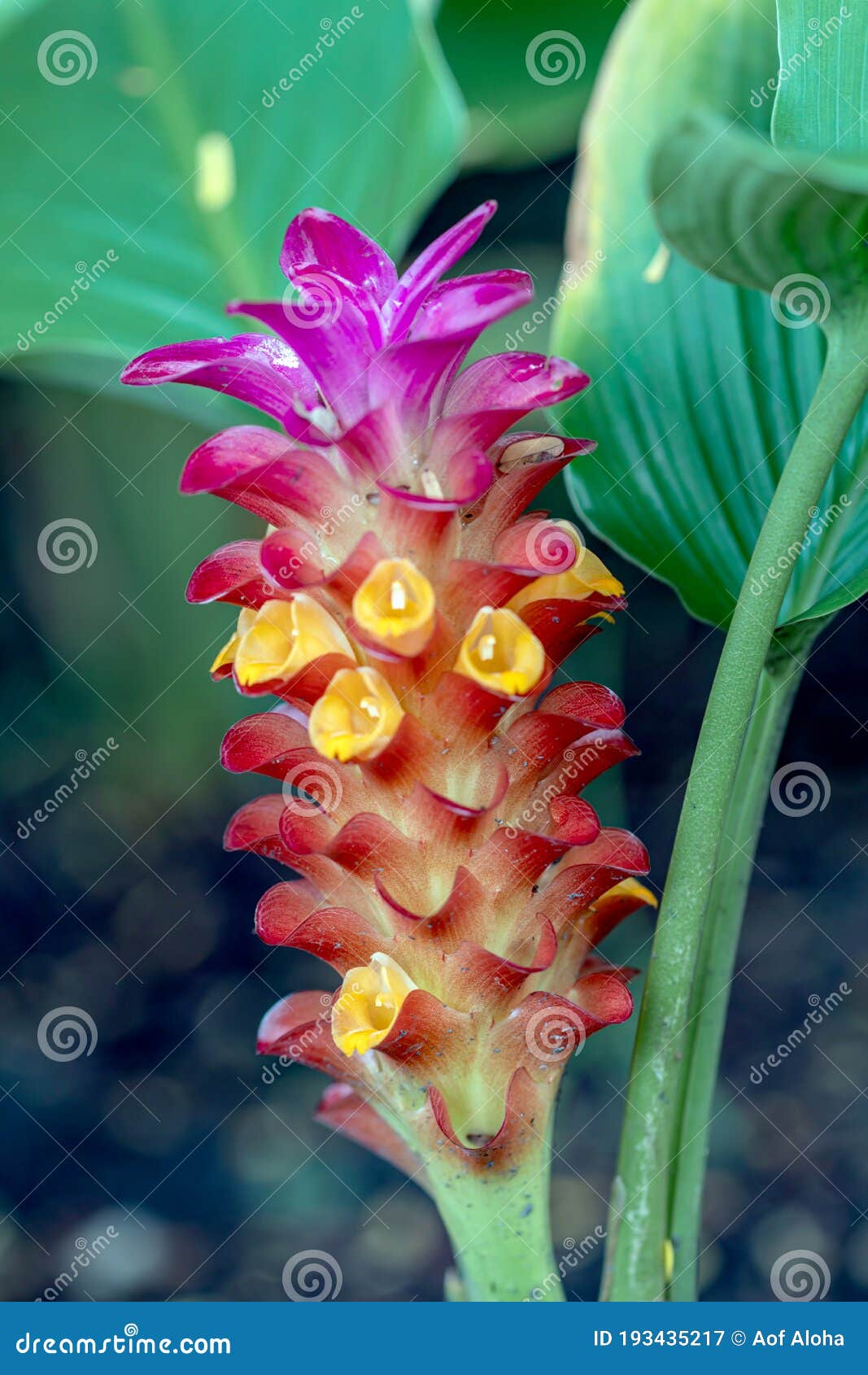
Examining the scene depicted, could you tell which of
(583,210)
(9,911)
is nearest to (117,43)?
(583,210)

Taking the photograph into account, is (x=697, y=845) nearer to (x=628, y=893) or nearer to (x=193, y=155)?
(x=628, y=893)

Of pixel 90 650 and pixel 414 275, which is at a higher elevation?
pixel 414 275

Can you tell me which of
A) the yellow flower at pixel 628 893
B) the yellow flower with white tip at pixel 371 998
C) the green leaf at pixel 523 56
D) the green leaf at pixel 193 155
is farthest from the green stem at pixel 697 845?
the green leaf at pixel 523 56

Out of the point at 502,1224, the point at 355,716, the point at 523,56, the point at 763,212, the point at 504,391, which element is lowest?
the point at 502,1224

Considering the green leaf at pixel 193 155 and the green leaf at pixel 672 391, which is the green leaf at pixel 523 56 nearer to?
the green leaf at pixel 193 155

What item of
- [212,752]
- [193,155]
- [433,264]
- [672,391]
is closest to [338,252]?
[433,264]

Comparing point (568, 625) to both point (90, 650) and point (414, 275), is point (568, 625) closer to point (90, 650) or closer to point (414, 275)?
point (414, 275)

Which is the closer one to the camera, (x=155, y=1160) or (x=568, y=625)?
(x=568, y=625)
